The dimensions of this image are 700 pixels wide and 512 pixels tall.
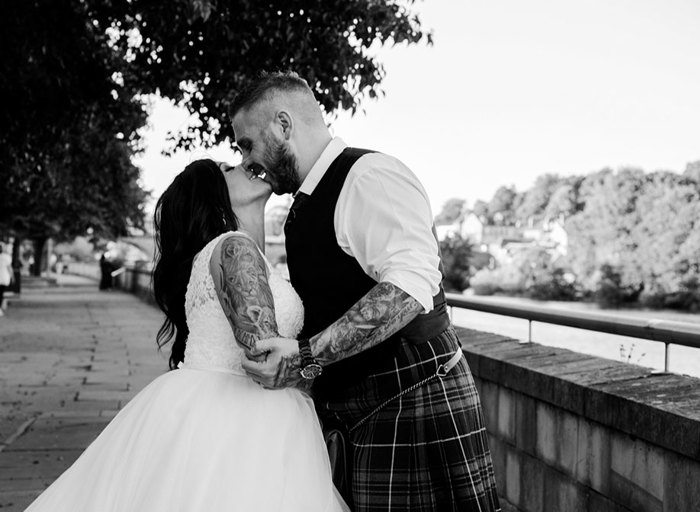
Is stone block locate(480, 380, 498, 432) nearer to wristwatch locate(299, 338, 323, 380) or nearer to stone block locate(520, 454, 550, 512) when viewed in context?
stone block locate(520, 454, 550, 512)

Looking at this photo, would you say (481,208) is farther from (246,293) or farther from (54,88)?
(246,293)

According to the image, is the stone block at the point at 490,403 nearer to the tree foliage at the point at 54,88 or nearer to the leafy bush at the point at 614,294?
the tree foliage at the point at 54,88

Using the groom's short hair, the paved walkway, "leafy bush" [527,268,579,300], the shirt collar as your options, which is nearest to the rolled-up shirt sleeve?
the shirt collar

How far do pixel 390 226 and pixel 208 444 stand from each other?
80 centimetres

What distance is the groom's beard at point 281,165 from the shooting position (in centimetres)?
254

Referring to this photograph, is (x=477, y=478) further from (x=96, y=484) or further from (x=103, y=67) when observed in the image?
(x=103, y=67)

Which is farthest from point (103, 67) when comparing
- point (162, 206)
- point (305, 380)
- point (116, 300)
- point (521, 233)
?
point (521, 233)

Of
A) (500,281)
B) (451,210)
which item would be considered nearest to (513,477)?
(500,281)

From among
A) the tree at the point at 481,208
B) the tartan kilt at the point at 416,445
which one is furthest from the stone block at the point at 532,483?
the tree at the point at 481,208

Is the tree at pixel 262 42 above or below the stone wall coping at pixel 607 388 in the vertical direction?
above

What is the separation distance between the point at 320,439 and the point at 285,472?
18 cm

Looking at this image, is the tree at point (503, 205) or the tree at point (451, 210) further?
the tree at point (451, 210)

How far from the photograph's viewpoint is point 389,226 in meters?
2.31

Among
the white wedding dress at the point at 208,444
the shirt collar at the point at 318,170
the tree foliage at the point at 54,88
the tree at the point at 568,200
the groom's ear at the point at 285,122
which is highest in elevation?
the tree at the point at 568,200
